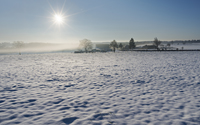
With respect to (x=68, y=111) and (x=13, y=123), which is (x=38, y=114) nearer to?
(x=13, y=123)

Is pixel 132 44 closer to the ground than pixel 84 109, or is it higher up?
higher up

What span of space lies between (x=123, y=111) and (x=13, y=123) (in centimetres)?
408

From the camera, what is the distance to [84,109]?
475 cm

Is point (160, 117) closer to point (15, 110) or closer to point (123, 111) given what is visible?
point (123, 111)

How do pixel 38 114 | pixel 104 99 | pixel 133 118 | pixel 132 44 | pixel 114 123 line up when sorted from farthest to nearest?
pixel 132 44, pixel 104 99, pixel 38 114, pixel 133 118, pixel 114 123

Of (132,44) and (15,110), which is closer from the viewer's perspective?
(15,110)

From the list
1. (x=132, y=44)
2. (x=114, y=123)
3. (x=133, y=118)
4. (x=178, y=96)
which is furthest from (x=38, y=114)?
(x=132, y=44)

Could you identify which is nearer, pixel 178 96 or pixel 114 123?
pixel 114 123

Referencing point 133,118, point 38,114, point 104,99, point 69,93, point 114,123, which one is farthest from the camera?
point 69,93

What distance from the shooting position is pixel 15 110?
15.3 ft

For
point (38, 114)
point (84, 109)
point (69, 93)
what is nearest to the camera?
point (38, 114)

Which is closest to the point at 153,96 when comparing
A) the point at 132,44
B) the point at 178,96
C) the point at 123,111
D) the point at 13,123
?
the point at 178,96

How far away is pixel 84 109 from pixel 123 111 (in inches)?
65.3

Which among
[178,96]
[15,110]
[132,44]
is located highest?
[132,44]
